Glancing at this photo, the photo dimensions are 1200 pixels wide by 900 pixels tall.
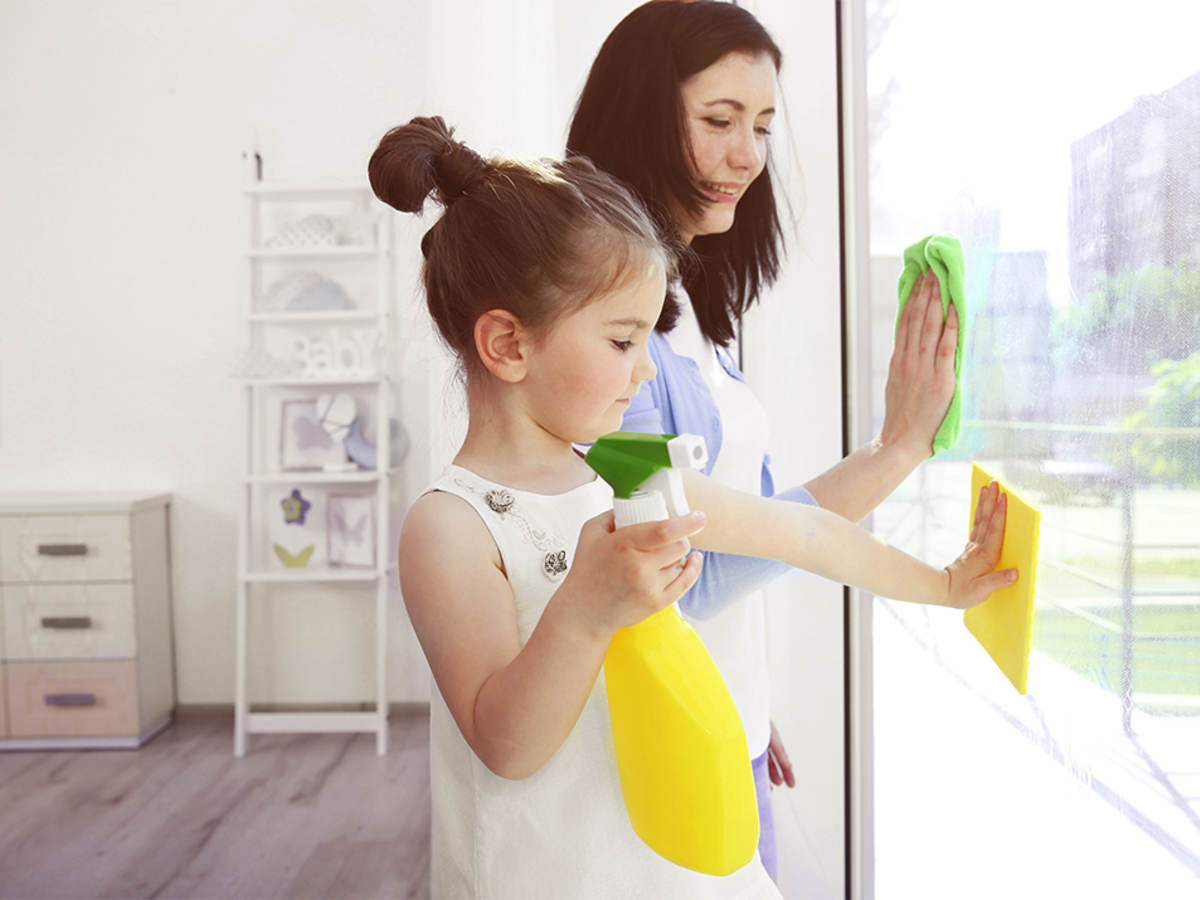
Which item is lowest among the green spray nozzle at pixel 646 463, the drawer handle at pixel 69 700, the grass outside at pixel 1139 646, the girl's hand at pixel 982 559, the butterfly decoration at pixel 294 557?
the drawer handle at pixel 69 700

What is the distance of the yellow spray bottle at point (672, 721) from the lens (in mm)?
406

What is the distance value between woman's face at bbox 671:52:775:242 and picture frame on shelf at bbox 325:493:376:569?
2.17 m

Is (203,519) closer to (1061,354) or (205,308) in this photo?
(205,308)

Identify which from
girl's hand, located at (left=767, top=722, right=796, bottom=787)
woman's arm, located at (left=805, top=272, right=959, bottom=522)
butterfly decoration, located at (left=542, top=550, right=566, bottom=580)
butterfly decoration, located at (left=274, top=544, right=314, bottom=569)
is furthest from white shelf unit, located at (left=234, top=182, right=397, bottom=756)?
butterfly decoration, located at (left=542, top=550, right=566, bottom=580)

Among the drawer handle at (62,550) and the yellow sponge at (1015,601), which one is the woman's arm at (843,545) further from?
the drawer handle at (62,550)

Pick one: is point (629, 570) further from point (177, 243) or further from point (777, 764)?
point (177, 243)

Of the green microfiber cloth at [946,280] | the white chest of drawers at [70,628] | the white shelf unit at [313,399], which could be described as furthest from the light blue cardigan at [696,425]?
the white chest of drawers at [70,628]

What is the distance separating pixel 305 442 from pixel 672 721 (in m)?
2.60

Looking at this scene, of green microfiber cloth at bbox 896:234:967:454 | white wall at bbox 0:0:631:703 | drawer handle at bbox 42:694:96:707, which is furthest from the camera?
white wall at bbox 0:0:631:703

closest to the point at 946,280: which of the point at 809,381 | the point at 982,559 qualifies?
the point at 982,559

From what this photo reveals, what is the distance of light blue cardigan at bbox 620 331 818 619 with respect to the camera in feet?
2.24

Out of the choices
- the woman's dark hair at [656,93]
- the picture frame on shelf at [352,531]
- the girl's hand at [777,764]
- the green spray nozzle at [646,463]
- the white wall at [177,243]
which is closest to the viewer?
the green spray nozzle at [646,463]

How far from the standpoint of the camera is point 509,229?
1.84 feet

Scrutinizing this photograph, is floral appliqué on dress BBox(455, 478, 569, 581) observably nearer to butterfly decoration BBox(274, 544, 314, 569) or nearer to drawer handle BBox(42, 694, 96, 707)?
butterfly decoration BBox(274, 544, 314, 569)
